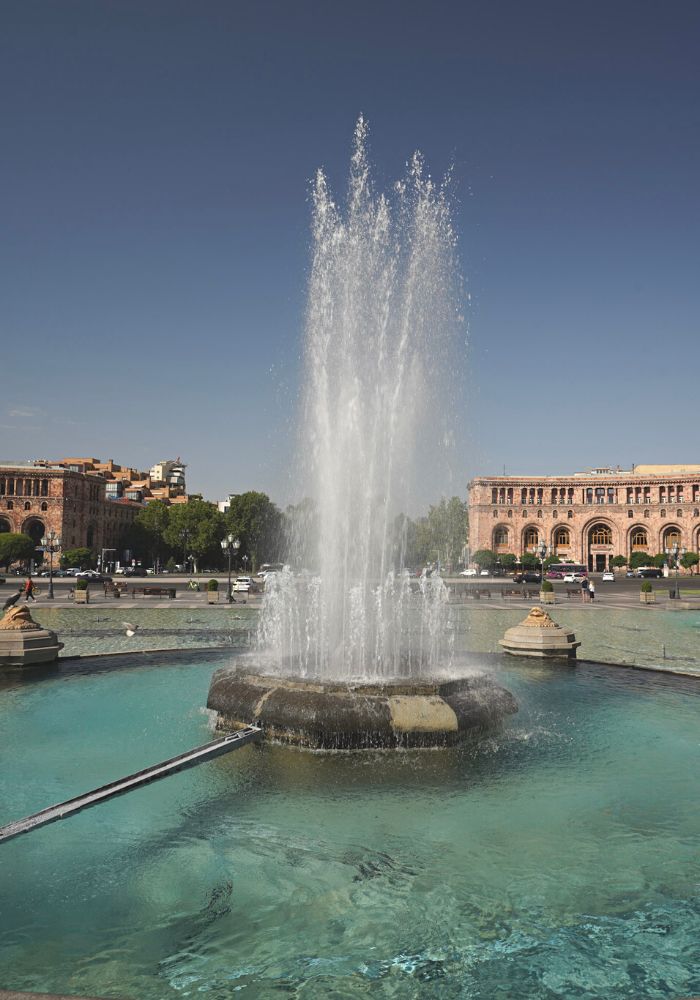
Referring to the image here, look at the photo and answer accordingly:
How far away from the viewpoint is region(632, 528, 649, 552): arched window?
303 feet

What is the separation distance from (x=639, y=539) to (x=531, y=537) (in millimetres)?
13874

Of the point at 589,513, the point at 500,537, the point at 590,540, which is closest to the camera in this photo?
the point at 589,513

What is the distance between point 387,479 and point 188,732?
5.70m

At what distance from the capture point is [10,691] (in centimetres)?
1013

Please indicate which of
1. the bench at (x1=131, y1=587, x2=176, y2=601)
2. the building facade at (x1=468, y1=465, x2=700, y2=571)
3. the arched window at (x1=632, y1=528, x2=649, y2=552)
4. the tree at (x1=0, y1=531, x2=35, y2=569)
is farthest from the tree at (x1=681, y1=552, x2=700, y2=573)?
the tree at (x1=0, y1=531, x2=35, y2=569)

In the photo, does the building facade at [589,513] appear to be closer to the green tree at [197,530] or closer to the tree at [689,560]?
the tree at [689,560]

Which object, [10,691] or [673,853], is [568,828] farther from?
[10,691]

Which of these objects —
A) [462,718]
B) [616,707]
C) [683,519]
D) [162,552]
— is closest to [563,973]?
[462,718]

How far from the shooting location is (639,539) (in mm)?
93125

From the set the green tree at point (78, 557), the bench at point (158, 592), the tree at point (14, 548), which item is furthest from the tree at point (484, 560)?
the bench at point (158, 592)

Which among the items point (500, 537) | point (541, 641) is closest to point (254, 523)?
point (500, 537)

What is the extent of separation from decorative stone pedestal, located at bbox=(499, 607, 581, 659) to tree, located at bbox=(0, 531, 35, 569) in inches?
2071

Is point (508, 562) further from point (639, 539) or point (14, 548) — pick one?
point (14, 548)

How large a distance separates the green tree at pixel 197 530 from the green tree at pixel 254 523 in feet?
5.57
